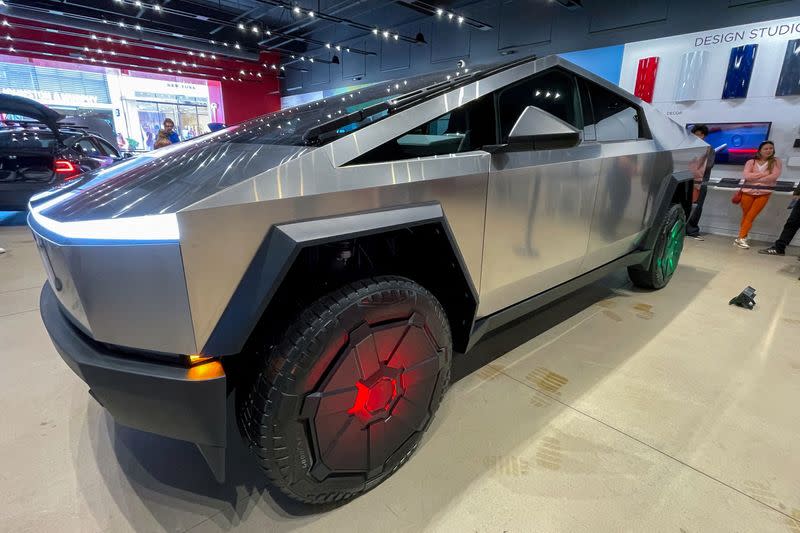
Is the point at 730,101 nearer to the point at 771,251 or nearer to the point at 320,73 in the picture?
the point at 771,251

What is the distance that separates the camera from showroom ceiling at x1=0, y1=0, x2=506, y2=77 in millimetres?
8609

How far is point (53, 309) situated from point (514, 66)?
1.91 meters

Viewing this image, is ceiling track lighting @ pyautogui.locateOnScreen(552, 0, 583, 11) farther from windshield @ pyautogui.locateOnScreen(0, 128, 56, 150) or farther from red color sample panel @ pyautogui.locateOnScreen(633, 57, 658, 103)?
windshield @ pyautogui.locateOnScreen(0, 128, 56, 150)

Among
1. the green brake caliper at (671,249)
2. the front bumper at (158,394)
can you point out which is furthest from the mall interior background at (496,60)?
the green brake caliper at (671,249)

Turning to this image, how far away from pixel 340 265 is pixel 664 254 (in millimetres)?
2864

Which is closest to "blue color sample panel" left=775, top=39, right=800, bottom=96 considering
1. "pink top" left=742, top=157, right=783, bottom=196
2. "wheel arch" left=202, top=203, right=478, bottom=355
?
"pink top" left=742, top=157, right=783, bottom=196

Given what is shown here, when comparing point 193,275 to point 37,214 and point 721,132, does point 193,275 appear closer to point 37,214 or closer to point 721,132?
point 37,214

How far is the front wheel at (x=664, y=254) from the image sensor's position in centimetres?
294

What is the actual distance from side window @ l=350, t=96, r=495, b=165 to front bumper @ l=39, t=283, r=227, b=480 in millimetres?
721

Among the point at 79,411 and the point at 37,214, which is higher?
the point at 37,214

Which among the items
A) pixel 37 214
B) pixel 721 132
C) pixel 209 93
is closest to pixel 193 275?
pixel 37 214

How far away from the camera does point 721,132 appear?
5.79 metres

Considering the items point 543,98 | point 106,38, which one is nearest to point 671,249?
point 543,98

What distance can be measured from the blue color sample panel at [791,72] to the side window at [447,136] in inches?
239
